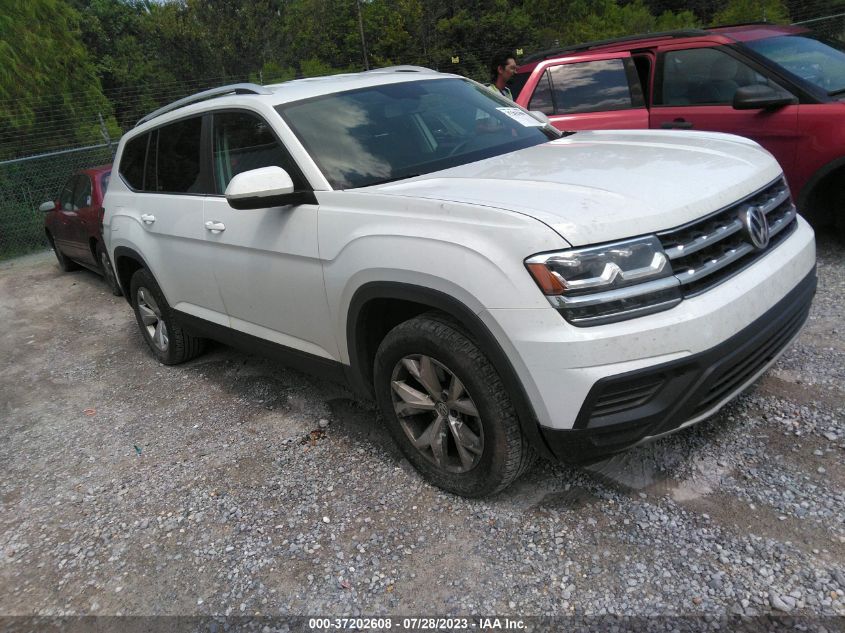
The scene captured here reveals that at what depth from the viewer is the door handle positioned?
17.8 ft

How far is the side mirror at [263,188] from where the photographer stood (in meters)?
2.99

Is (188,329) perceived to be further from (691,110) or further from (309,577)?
(691,110)

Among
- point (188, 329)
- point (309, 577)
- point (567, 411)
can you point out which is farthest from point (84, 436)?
point (567, 411)

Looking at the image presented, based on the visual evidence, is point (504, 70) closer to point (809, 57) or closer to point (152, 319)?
point (809, 57)

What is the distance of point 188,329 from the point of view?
4461mm

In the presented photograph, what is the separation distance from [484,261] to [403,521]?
1182 millimetres

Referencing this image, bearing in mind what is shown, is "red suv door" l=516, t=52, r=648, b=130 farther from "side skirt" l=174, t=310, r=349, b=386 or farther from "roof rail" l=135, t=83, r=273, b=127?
"side skirt" l=174, t=310, r=349, b=386

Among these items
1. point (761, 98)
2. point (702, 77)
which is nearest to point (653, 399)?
point (761, 98)

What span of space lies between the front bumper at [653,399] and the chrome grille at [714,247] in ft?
0.72

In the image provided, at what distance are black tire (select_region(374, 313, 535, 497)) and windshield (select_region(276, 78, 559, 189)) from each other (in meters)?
0.82

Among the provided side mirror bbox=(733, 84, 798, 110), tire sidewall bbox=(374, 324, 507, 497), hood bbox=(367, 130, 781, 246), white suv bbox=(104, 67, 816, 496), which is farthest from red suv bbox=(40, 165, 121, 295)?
side mirror bbox=(733, 84, 798, 110)

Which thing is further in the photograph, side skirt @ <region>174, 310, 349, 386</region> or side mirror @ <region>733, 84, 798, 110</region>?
side mirror @ <region>733, 84, 798, 110</region>

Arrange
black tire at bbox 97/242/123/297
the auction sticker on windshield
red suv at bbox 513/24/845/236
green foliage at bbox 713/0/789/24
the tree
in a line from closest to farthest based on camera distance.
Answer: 1. the auction sticker on windshield
2. red suv at bbox 513/24/845/236
3. black tire at bbox 97/242/123/297
4. the tree
5. green foliage at bbox 713/0/789/24

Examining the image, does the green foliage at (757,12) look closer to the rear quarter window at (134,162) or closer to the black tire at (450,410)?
the rear quarter window at (134,162)
